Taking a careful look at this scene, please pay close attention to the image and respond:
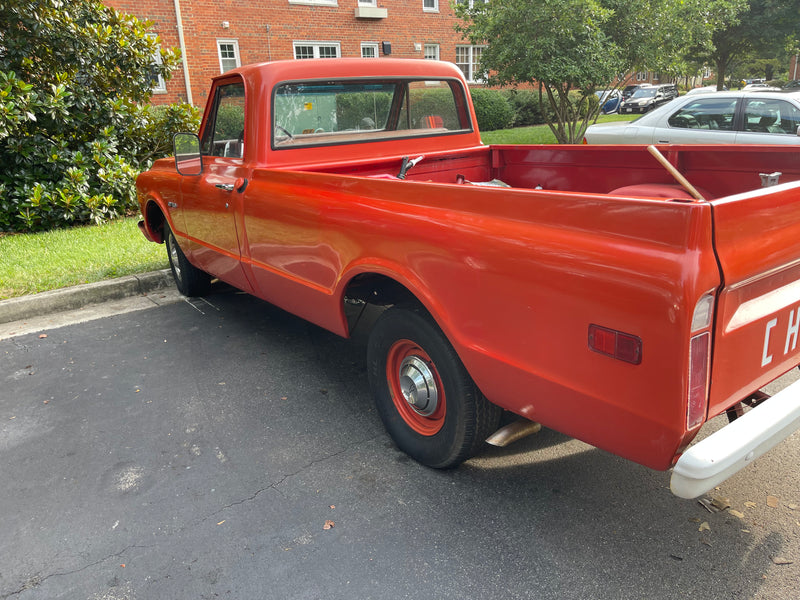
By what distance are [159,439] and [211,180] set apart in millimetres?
1844

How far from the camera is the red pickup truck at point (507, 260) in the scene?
1797 millimetres

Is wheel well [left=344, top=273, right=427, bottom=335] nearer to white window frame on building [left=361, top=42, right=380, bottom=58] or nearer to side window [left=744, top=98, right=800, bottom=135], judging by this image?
side window [left=744, top=98, right=800, bottom=135]

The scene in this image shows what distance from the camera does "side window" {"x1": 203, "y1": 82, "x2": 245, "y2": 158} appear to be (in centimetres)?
405

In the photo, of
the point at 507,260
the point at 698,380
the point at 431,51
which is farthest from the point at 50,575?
the point at 431,51

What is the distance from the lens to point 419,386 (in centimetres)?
279

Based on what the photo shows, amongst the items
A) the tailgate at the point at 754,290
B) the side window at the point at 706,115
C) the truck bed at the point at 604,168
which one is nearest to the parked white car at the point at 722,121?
the side window at the point at 706,115

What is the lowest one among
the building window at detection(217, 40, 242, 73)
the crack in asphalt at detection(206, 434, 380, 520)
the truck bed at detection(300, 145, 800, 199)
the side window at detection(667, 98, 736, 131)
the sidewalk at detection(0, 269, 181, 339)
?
the crack in asphalt at detection(206, 434, 380, 520)

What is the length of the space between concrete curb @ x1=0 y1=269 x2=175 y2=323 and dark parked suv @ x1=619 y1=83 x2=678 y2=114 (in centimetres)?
2935

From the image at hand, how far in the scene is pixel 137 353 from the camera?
456 centimetres

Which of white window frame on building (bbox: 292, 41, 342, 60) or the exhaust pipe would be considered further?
white window frame on building (bbox: 292, 41, 342, 60)

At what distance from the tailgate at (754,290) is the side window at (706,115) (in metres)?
6.40

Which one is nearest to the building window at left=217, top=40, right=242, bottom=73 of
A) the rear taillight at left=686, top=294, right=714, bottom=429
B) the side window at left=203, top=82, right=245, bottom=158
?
the side window at left=203, top=82, right=245, bottom=158

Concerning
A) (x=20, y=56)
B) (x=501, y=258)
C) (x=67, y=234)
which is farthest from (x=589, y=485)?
(x=20, y=56)

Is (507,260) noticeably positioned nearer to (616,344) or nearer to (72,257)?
(616,344)
